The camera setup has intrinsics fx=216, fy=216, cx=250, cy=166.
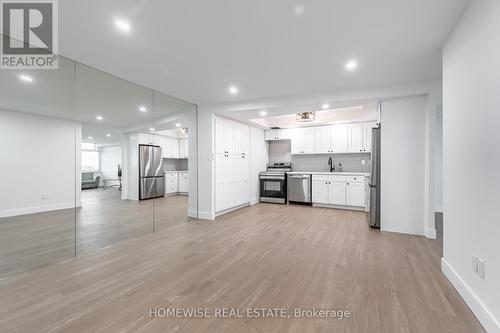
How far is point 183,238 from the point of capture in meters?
3.46

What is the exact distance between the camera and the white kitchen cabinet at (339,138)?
5758 millimetres

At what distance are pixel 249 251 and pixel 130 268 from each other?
55.8 inches

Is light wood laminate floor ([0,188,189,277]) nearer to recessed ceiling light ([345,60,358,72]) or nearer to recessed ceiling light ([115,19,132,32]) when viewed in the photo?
recessed ceiling light ([115,19,132,32])

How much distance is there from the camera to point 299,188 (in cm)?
606

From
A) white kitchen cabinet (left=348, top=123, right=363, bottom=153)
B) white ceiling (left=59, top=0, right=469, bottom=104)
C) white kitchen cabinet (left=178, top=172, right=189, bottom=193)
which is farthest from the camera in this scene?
white kitchen cabinet (left=348, top=123, right=363, bottom=153)

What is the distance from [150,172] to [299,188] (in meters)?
3.86

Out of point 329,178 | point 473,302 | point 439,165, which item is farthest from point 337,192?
point 473,302

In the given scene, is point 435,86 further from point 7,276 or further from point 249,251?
point 7,276

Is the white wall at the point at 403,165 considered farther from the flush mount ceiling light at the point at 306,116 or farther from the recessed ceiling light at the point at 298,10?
the recessed ceiling light at the point at 298,10

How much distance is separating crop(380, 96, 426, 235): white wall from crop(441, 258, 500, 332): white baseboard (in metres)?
1.54

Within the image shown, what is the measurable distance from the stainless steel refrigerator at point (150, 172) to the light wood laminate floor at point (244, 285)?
0.97 metres

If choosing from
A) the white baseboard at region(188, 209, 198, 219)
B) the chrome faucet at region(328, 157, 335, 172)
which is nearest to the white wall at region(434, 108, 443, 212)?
the chrome faucet at region(328, 157, 335, 172)

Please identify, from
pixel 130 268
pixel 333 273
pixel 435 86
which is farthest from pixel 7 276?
pixel 435 86

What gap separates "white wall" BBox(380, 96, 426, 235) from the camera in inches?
141
